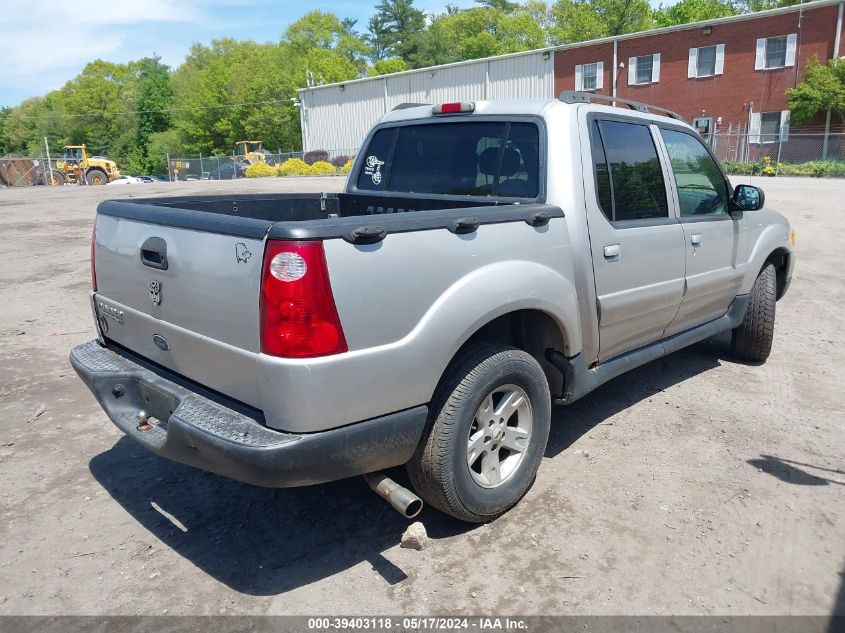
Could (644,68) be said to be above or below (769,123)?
above

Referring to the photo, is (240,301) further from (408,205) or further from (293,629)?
(408,205)

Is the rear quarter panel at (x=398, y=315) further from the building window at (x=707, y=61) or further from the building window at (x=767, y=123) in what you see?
the building window at (x=707, y=61)

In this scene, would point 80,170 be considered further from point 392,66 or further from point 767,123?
point 767,123

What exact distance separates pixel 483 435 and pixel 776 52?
36.6 m

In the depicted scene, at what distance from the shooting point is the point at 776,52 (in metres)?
32.5

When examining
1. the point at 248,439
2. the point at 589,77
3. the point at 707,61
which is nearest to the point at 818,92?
the point at 707,61

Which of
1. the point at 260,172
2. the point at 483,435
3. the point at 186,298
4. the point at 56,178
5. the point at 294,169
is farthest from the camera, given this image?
the point at 56,178

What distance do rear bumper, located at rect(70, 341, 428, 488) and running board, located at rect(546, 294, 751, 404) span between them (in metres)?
1.10

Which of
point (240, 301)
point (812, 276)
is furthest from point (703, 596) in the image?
point (812, 276)

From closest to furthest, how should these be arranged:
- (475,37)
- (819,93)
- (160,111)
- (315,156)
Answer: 1. (819,93)
2. (315,156)
3. (475,37)
4. (160,111)

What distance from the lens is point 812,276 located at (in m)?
9.02

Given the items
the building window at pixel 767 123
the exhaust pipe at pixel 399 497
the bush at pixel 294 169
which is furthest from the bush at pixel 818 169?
the exhaust pipe at pixel 399 497

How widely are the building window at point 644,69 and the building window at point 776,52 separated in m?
5.10

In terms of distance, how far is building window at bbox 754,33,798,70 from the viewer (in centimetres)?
3192
